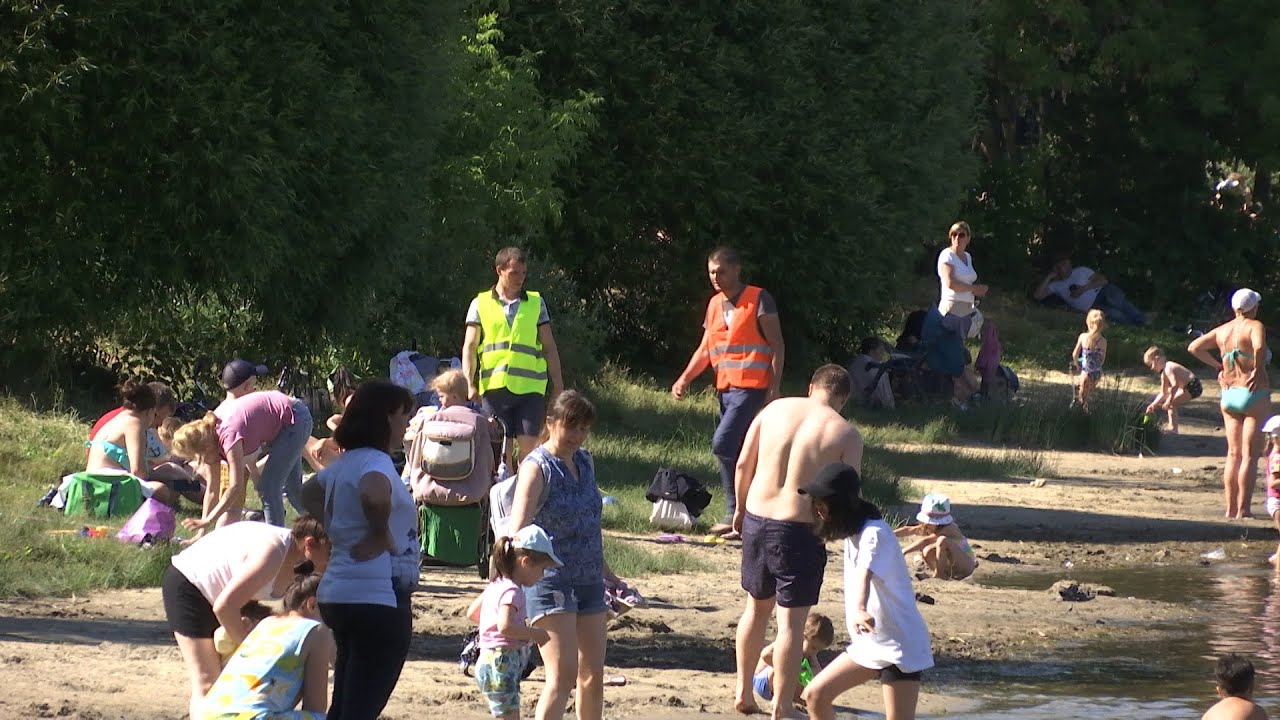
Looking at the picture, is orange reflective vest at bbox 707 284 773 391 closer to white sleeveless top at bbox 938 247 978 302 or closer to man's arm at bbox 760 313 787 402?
man's arm at bbox 760 313 787 402

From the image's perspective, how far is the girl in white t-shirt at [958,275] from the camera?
2055cm

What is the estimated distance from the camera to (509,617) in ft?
24.8

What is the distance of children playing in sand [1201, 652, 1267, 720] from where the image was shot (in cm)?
801

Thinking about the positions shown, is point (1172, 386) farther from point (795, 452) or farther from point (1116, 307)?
point (795, 452)

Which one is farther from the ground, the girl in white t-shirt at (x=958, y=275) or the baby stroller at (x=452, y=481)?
the girl in white t-shirt at (x=958, y=275)

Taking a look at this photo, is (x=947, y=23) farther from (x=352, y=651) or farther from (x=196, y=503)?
(x=352, y=651)

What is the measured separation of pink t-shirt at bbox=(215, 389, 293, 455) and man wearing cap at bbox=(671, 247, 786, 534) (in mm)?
3248

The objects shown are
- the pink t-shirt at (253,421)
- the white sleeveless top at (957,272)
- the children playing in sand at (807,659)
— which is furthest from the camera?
the white sleeveless top at (957,272)

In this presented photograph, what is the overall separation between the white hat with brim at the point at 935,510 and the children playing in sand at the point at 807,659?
341 centimetres

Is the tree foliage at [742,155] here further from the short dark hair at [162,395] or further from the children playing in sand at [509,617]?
the children playing in sand at [509,617]

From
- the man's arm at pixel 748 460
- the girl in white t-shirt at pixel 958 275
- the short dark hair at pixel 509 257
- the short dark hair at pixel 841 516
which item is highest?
the girl in white t-shirt at pixel 958 275

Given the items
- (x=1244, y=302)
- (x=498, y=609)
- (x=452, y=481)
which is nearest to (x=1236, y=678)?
(x=498, y=609)

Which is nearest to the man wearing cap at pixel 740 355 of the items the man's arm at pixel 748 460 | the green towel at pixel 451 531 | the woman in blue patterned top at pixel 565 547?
the green towel at pixel 451 531

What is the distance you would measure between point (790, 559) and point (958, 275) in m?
12.4
